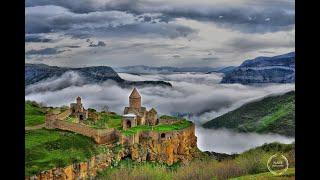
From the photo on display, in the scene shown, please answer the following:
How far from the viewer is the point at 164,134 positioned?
360 centimetres

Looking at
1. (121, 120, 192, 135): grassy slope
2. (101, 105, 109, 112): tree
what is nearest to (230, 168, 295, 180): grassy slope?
(121, 120, 192, 135): grassy slope

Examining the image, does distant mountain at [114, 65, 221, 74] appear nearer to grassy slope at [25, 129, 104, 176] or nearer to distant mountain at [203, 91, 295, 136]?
distant mountain at [203, 91, 295, 136]

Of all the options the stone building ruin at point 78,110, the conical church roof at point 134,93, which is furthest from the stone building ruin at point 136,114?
the stone building ruin at point 78,110

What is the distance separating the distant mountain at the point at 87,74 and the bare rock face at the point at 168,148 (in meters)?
0.32

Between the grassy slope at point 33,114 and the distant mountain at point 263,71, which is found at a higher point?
the distant mountain at point 263,71

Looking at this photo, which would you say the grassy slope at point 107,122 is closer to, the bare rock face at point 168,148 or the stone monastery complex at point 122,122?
the stone monastery complex at point 122,122

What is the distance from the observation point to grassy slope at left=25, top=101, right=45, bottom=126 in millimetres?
3461

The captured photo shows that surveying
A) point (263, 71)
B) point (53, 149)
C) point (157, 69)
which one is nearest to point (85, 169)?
point (53, 149)

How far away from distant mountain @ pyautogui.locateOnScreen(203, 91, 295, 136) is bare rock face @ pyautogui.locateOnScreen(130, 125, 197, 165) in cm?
14

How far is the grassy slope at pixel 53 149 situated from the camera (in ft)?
11.0
